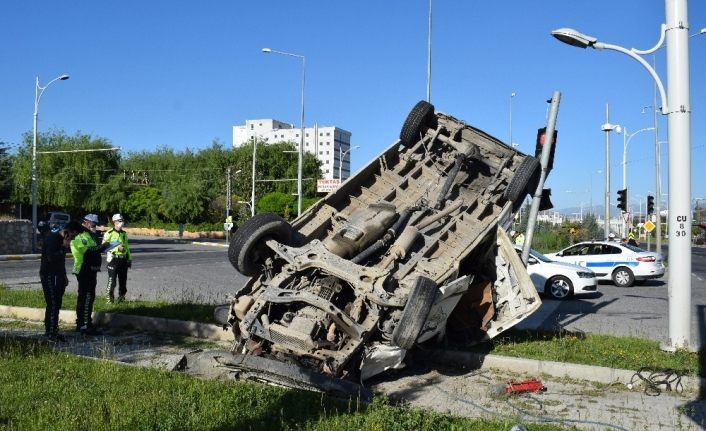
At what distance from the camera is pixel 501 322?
27.2ft

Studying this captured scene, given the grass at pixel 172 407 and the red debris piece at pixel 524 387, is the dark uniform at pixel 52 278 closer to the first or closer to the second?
the grass at pixel 172 407

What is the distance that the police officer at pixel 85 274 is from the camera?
368 inches

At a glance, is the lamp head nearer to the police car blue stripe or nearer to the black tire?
the black tire

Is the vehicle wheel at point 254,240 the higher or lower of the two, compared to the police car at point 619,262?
higher

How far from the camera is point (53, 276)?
347 inches

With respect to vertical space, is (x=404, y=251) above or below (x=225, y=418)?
above

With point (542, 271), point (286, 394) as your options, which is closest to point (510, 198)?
point (286, 394)

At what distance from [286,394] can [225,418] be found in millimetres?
825

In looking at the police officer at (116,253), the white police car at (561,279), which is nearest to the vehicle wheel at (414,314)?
the police officer at (116,253)

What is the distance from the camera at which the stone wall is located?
2831 centimetres

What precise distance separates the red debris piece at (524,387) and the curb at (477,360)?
653 mm

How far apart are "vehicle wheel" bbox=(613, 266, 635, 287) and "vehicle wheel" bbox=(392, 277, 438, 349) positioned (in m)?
15.0

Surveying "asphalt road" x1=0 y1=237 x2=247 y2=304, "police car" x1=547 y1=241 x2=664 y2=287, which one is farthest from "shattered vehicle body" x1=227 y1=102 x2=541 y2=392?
"police car" x1=547 y1=241 x2=664 y2=287

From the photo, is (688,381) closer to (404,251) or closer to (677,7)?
(404,251)
